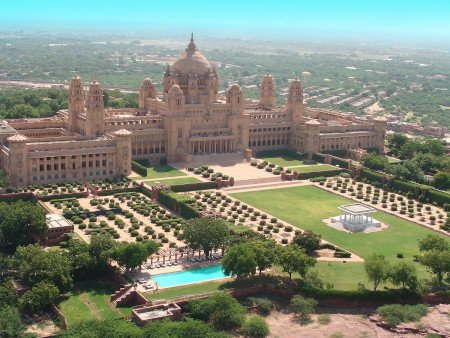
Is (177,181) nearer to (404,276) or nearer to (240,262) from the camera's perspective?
(240,262)

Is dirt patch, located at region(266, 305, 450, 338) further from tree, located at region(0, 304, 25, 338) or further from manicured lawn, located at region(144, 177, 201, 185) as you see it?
manicured lawn, located at region(144, 177, 201, 185)

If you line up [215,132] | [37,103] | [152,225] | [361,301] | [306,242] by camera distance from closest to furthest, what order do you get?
[361,301], [306,242], [152,225], [215,132], [37,103]

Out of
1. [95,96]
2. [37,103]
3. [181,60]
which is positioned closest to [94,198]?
[95,96]

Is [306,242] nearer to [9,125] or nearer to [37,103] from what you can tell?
[9,125]

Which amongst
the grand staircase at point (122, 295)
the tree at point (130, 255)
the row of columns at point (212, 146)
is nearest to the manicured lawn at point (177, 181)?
the row of columns at point (212, 146)

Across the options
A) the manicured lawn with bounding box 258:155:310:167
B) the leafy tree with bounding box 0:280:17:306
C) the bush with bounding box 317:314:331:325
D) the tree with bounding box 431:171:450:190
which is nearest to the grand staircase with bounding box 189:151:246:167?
the manicured lawn with bounding box 258:155:310:167

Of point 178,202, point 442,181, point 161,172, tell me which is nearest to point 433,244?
point 178,202

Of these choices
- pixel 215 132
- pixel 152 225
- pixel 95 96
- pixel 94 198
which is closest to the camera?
pixel 152 225
